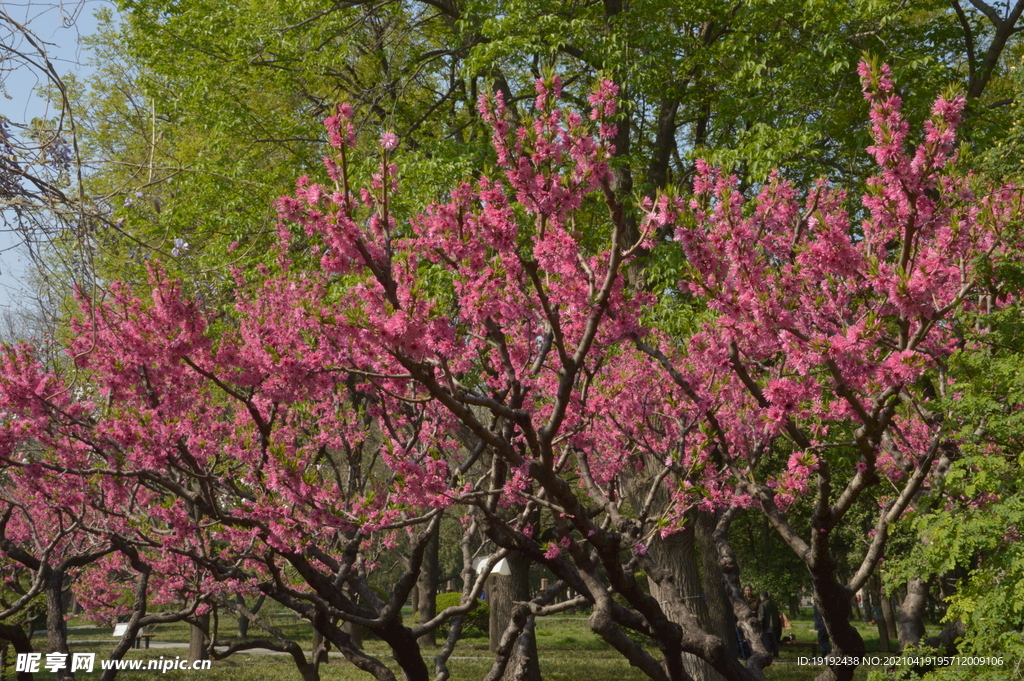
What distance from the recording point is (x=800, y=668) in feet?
58.9

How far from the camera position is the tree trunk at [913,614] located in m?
8.94

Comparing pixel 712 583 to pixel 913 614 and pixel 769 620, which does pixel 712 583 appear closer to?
pixel 913 614

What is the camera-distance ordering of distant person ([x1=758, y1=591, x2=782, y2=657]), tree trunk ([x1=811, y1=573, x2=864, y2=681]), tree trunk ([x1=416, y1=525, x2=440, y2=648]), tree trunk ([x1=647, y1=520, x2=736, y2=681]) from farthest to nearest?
tree trunk ([x1=416, y1=525, x2=440, y2=648]) < distant person ([x1=758, y1=591, x2=782, y2=657]) < tree trunk ([x1=647, y1=520, x2=736, y2=681]) < tree trunk ([x1=811, y1=573, x2=864, y2=681])

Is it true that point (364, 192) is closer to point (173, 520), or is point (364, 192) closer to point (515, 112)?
point (173, 520)

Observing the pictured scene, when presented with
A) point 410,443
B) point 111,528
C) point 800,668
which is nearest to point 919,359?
point 410,443

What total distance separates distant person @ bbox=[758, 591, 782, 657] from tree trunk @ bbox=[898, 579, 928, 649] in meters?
9.58

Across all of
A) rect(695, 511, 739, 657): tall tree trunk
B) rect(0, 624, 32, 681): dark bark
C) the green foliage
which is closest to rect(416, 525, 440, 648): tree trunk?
the green foliage

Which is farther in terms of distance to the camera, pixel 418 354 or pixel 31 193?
pixel 418 354

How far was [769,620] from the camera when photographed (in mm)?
20125

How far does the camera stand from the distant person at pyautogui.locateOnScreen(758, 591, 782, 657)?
61.4ft

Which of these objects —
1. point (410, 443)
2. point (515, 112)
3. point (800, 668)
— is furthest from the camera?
point (800, 668)

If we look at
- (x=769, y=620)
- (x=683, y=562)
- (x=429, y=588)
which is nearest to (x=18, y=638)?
(x=683, y=562)

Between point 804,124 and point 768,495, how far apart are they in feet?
19.6

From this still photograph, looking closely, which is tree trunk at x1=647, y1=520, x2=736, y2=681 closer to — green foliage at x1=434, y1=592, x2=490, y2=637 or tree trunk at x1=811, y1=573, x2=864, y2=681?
tree trunk at x1=811, y1=573, x2=864, y2=681
